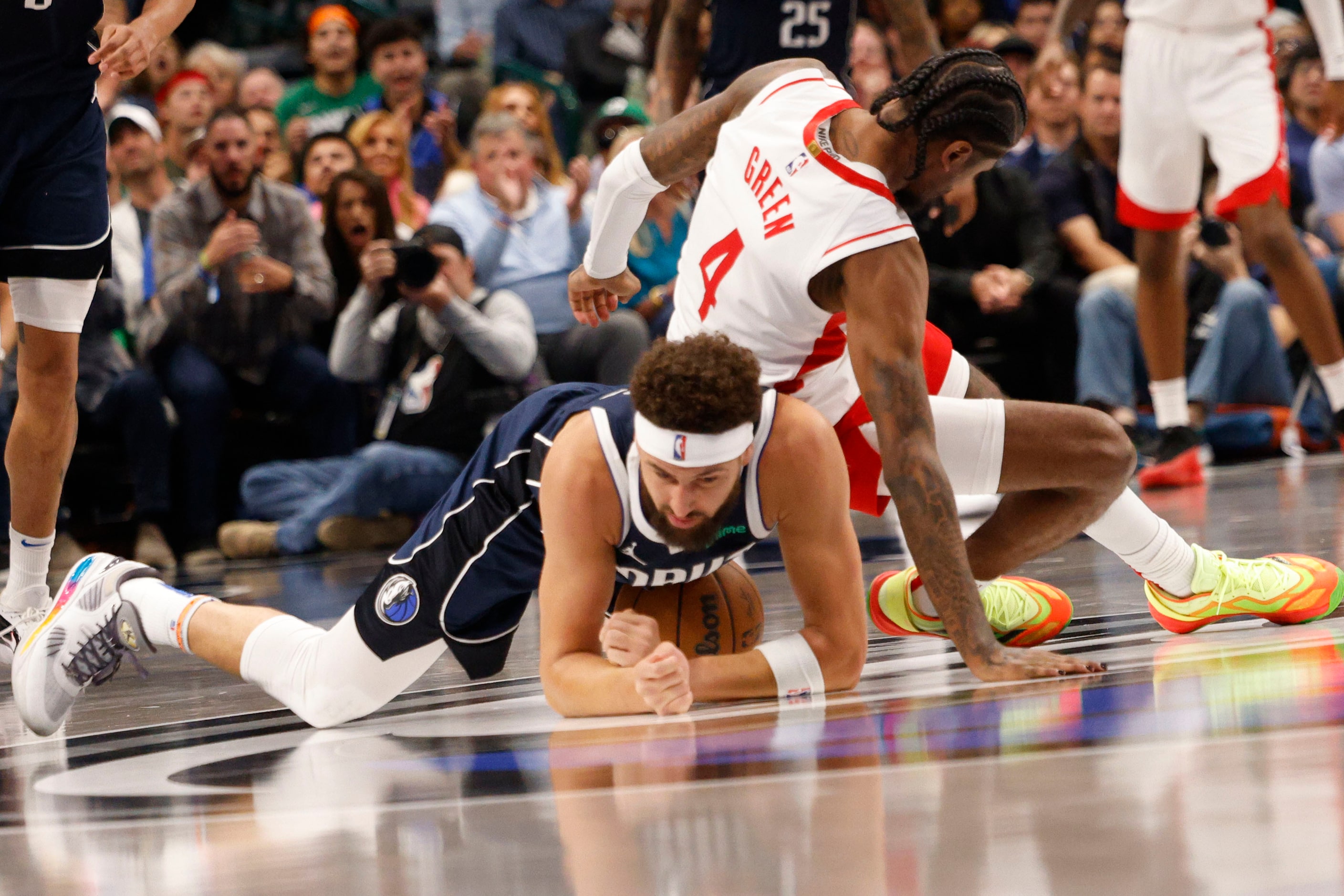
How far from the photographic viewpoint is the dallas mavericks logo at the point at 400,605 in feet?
9.93

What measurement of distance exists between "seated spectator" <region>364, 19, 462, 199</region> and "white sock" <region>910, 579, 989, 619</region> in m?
5.58

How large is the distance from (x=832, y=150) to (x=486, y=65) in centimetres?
692

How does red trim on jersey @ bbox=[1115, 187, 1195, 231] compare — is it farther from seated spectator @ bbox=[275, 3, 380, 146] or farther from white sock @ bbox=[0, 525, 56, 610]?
seated spectator @ bbox=[275, 3, 380, 146]

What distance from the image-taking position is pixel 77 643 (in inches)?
125

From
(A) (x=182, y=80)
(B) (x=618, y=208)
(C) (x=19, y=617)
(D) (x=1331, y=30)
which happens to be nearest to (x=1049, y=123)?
(D) (x=1331, y=30)

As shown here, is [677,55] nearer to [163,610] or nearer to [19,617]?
[19,617]

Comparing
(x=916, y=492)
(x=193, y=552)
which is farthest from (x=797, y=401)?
(x=193, y=552)

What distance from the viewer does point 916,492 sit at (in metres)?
2.81

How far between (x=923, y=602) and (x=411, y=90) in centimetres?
598


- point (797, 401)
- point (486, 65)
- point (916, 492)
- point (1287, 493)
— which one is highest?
point (486, 65)

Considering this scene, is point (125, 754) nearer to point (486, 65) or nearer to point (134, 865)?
point (134, 865)

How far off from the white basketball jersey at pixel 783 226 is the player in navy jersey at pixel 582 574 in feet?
1.12

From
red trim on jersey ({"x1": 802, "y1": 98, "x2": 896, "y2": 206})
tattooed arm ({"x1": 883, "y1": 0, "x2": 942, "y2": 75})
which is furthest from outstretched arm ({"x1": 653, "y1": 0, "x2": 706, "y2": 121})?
red trim on jersey ({"x1": 802, "y1": 98, "x2": 896, "y2": 206})

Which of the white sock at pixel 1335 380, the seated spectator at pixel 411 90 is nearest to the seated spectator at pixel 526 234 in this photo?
the seated spectator at pixel 411 90
